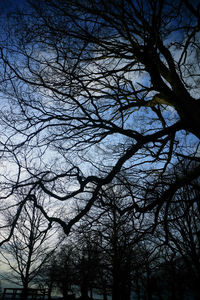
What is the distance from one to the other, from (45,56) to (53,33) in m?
0.56

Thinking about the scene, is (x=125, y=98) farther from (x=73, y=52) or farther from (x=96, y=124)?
(x=73, y=52)

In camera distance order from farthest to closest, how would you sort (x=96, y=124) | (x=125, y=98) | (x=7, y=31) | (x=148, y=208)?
(x=125, y=98) → (x=96, y=124) → (x=7, y=31) → (x=148, y=208)

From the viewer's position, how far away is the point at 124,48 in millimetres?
4594

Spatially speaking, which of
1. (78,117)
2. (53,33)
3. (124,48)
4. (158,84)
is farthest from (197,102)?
(53,33)

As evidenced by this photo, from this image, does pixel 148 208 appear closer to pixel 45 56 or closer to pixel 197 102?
pixel 197 102

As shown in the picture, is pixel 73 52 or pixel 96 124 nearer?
pixel 73 52

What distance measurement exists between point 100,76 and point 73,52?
0.92 meters

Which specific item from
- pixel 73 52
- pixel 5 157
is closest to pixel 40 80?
pixel 73 52

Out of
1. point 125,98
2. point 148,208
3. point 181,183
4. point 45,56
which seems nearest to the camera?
point 181,183

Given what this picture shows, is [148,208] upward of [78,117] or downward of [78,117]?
downward

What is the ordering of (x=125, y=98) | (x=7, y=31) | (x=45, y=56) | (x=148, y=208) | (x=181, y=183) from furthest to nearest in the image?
(x=125, y=98), (x=45, y=56), (x=7, y=31), (x=148, y=208), (x=181, y=183)

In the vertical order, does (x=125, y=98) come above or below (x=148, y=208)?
above

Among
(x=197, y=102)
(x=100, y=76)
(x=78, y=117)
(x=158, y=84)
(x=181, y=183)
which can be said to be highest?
(x=100, y=76)

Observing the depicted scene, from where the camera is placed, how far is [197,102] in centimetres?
397
